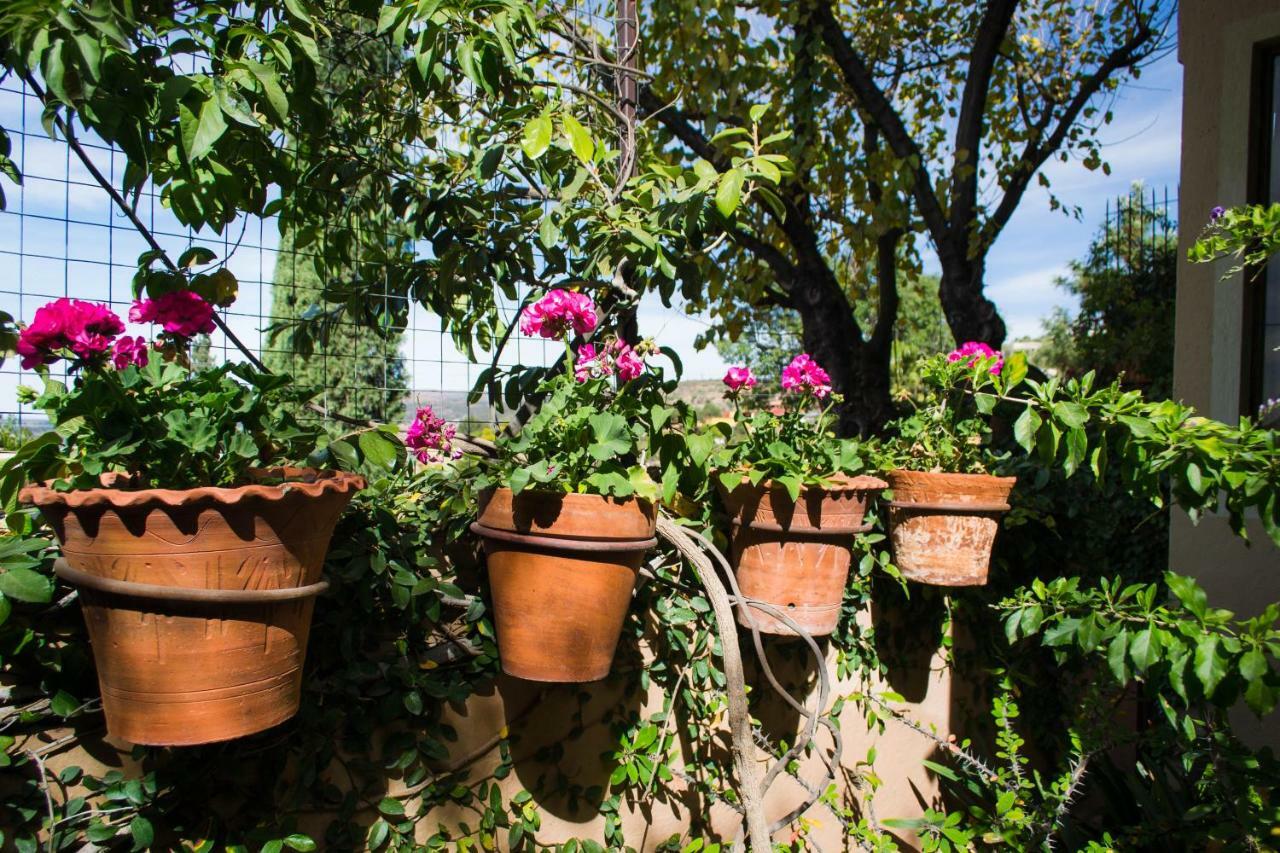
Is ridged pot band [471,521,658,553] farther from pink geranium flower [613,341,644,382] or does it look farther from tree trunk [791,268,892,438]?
tree trunk [791,268,892,438]

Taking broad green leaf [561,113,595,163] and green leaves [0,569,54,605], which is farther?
broad green leaf [561,113,595,163]

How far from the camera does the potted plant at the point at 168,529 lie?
94cm

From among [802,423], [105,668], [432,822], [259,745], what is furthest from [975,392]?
[105,668]

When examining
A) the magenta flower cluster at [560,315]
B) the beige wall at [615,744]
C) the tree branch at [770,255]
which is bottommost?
the beige wall at [615,744]

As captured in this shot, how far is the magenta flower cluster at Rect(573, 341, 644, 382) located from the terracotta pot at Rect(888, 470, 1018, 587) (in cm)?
80

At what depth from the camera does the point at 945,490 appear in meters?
1.86

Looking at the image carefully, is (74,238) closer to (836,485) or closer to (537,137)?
(537,137)

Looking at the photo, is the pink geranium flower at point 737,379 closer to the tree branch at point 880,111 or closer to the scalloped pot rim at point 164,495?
the scalloped pot rim at point 164,495

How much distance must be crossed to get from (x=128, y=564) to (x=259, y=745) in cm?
41

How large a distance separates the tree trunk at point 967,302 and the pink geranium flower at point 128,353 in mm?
4136

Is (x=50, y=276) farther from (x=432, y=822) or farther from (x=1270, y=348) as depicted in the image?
(x=1270, y=348)

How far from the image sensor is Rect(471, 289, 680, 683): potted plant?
1.26m

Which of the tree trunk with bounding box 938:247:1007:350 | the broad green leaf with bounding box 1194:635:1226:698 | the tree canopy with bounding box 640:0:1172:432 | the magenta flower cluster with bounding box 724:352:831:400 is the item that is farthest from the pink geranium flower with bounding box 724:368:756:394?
the tree trunk with bounding box 938:247:1007:350

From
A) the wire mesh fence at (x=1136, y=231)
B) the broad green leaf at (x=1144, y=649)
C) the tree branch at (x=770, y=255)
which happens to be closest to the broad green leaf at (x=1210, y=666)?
Result: the broad green leaf at (x=1144, y=649)
